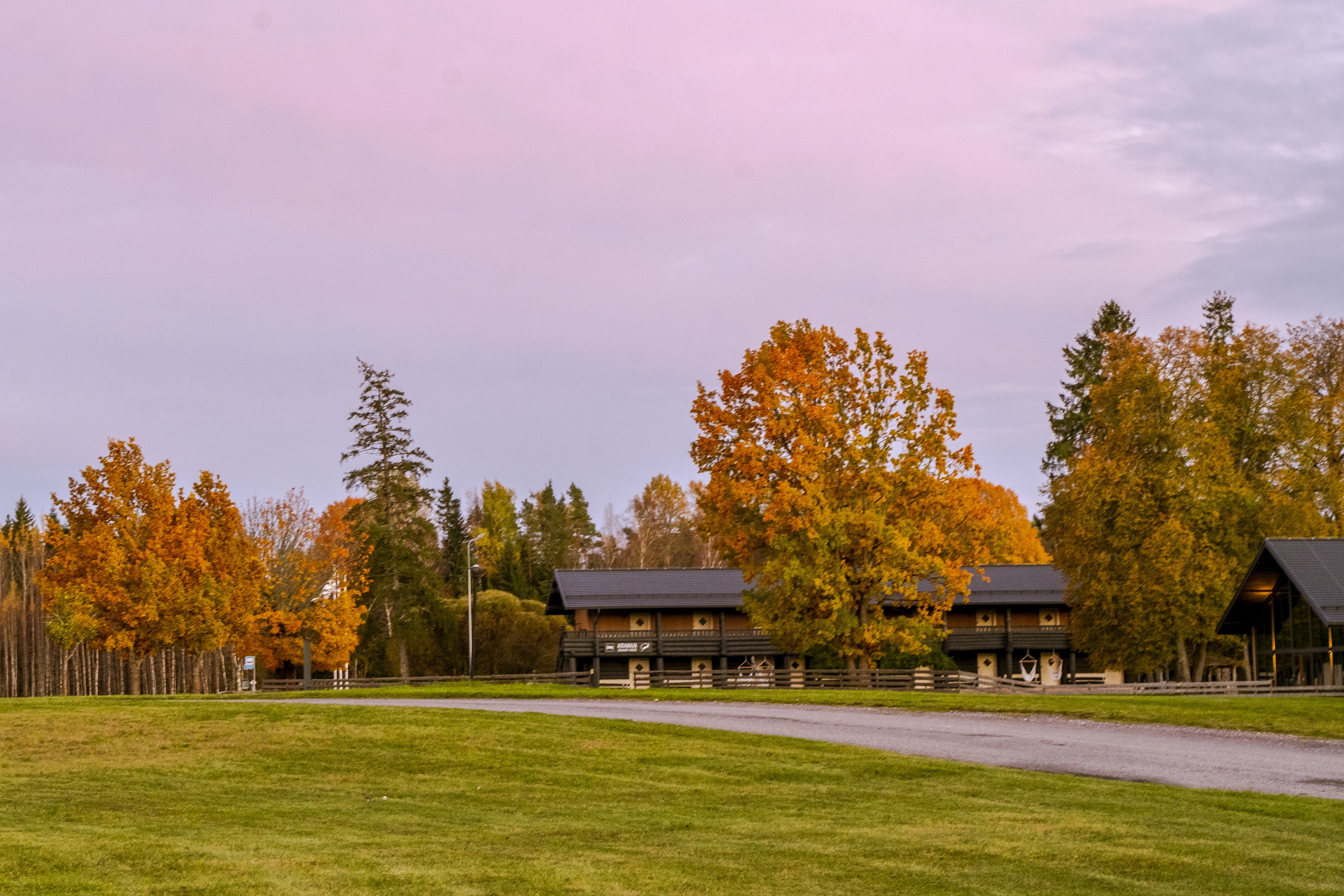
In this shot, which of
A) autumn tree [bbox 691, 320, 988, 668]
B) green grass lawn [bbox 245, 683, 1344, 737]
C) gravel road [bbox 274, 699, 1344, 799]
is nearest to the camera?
gravel road [bbox 274, 699, 1344, 799]

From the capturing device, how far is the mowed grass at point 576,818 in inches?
444

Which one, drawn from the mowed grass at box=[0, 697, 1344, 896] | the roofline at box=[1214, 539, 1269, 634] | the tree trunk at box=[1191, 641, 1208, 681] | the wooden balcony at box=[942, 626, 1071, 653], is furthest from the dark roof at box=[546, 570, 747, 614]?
the mowed grass at box=[0, 697, 1344, 896]

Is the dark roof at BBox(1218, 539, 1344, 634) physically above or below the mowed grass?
above

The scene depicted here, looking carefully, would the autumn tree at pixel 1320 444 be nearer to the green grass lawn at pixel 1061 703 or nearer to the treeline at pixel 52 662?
the green grass lawn at pixel 1061 703

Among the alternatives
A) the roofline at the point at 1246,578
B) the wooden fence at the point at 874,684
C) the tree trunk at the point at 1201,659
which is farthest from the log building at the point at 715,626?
→ the roofline at the point at 1246,578

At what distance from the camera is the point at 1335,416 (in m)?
54.4

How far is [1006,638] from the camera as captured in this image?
2591 inches

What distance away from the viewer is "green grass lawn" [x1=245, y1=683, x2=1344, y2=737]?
29141 mm

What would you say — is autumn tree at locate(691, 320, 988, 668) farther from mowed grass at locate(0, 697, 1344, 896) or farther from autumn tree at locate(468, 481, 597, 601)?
autumn tree at locate(468, 481, 597, 601)

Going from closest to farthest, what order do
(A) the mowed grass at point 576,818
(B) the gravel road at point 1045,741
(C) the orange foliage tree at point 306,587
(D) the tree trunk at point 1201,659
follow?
(A) the mowed grass at point 576,818 < (B) the gravel road at point 1045,741 < (D) the tree trunk at point 1201,659 < (C) the orange foliage tree at point 306,587

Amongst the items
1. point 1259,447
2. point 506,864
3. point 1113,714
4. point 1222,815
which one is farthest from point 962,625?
point 506,864

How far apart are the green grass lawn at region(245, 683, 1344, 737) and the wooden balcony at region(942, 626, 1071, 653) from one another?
2458 cm

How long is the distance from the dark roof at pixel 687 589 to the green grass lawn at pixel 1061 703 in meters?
18.2

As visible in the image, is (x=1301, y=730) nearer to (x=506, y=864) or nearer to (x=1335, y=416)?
(x=506, y=864)
